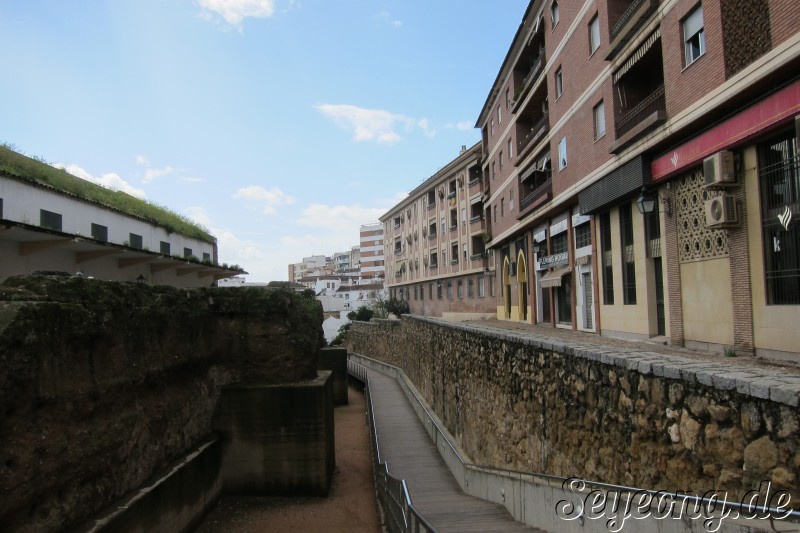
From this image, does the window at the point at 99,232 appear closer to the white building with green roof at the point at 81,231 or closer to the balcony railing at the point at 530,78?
the white building with green roof at the point at 81,231

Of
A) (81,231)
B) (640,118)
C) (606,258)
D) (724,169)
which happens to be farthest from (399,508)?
(81,231)

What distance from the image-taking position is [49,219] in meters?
15.8

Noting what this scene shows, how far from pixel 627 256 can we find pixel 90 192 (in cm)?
1887

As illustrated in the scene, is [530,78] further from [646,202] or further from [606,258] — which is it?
[646,202]

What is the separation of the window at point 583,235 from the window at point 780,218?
321 inches

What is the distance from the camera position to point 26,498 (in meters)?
4.87

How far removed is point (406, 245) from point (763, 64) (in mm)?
44840

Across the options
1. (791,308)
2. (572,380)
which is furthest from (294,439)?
(791,308)

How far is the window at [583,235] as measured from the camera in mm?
17594

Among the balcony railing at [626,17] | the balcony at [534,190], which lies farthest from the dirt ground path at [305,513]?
the balcony railing at [626,17]

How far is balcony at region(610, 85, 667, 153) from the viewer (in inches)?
479

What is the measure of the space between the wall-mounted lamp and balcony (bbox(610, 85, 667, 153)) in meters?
1.48

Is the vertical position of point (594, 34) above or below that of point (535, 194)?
above

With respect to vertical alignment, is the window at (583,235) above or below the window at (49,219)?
below
